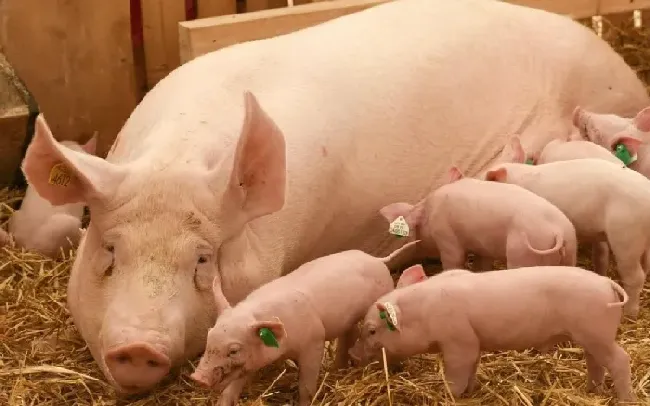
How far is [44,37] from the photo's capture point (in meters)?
3.00

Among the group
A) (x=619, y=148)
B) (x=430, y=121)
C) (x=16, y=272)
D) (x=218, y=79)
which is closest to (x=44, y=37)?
(x=16, y=272)

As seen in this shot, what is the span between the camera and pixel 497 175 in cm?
227

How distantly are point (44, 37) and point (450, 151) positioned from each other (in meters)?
1.34

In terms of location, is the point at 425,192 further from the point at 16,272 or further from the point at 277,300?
the point at 16,272

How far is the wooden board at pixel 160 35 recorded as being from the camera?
10.2 ft

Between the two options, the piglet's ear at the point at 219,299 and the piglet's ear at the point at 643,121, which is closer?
the piglet's ear at the point at 219,299

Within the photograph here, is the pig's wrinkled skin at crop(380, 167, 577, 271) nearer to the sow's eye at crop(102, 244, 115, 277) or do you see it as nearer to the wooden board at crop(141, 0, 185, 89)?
the sow's eye at crop(102, 244, 115, 277)

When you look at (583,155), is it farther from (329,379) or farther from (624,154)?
(329,379)

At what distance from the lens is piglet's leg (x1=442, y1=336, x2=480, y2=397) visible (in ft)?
5.88

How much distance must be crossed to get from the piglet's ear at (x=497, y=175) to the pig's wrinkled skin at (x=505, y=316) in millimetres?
484

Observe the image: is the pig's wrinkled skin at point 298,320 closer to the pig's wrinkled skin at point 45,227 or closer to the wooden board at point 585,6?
the pig's wrinkled skin at point 45,227

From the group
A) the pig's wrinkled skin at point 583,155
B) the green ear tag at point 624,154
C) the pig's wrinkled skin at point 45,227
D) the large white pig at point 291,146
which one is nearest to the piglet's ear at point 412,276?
the large white pig at point 291,146

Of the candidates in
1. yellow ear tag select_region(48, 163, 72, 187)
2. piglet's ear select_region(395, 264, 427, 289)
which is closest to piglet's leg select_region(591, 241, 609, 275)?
piglet's ear select_region(395, 264, 427, 289)

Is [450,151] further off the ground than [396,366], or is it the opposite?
[450,151]
